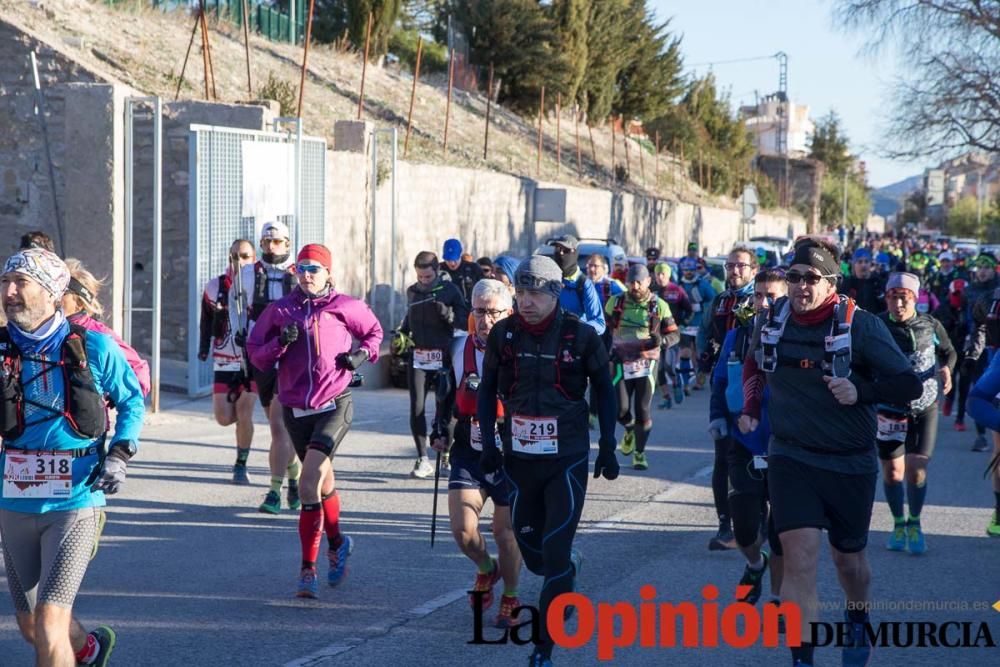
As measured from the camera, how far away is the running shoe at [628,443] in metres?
12.5

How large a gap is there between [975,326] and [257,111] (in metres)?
9.00

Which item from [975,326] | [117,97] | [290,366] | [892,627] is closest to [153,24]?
[117,97]

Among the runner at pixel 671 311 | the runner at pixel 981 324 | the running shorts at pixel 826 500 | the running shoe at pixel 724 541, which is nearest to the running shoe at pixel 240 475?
the running shoe at pixel 724 541

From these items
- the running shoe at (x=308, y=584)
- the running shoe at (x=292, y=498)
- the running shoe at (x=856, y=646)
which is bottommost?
the running shoe at (x=292, y=498)

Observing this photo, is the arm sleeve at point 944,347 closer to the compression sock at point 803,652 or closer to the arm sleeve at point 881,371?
the arm sleeve at point 881,371

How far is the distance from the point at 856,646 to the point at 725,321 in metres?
3.31

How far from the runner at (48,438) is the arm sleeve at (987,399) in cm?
366

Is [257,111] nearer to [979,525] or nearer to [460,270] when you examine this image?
[460,270]

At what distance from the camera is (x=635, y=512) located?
32.8 feet

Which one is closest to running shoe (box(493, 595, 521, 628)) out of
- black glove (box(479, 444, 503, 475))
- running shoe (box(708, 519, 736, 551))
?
black glove (box(479, 444, 503, 475))

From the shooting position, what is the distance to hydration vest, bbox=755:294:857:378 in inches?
221

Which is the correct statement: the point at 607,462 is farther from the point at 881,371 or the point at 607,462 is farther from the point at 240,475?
the point at 240,475

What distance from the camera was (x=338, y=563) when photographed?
748 centimetres

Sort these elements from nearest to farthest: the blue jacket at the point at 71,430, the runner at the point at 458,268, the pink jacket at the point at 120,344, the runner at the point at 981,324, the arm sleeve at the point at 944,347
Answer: the blue jacket at the point at 71,430, the pink jacket at the point at 120,344, the arm sleeve at the point at 944,347, the runner at the point at 981,324, the runner at the point at 458,268
